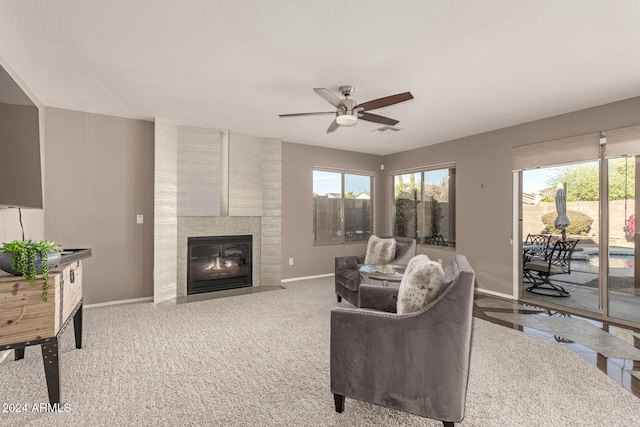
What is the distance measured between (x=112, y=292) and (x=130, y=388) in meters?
2.67

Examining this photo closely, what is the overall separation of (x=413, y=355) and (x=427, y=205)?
4958mm

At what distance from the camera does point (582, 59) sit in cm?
266

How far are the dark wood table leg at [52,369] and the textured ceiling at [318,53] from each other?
2.21 m

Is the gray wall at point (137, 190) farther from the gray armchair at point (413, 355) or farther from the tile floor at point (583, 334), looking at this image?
the gray armchair at point (413, 355)

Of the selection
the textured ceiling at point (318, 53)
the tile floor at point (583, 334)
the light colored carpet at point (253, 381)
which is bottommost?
the tile floor at point (583, 334)

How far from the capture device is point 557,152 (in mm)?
4145

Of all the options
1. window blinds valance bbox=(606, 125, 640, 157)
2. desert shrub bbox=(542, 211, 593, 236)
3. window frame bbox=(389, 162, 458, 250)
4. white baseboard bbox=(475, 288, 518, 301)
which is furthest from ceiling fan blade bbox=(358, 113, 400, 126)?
white baseboard bbox=(475, 288, 518, 301)

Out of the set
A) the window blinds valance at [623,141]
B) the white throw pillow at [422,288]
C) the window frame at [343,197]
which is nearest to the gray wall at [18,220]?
the white throw pillow at [422,288]

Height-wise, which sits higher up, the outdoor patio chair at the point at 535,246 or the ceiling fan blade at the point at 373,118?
the ceiling fan blade at the point at 373,118

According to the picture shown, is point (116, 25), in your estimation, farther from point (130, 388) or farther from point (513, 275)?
point (513, 275)

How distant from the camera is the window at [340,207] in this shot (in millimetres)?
6277

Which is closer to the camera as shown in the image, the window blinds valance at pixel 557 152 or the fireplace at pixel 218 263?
the window blinds valance at pixel 557 152

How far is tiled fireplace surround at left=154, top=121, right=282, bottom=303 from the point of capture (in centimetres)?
457

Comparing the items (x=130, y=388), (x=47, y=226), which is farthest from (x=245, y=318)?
(x=47, y=226)
